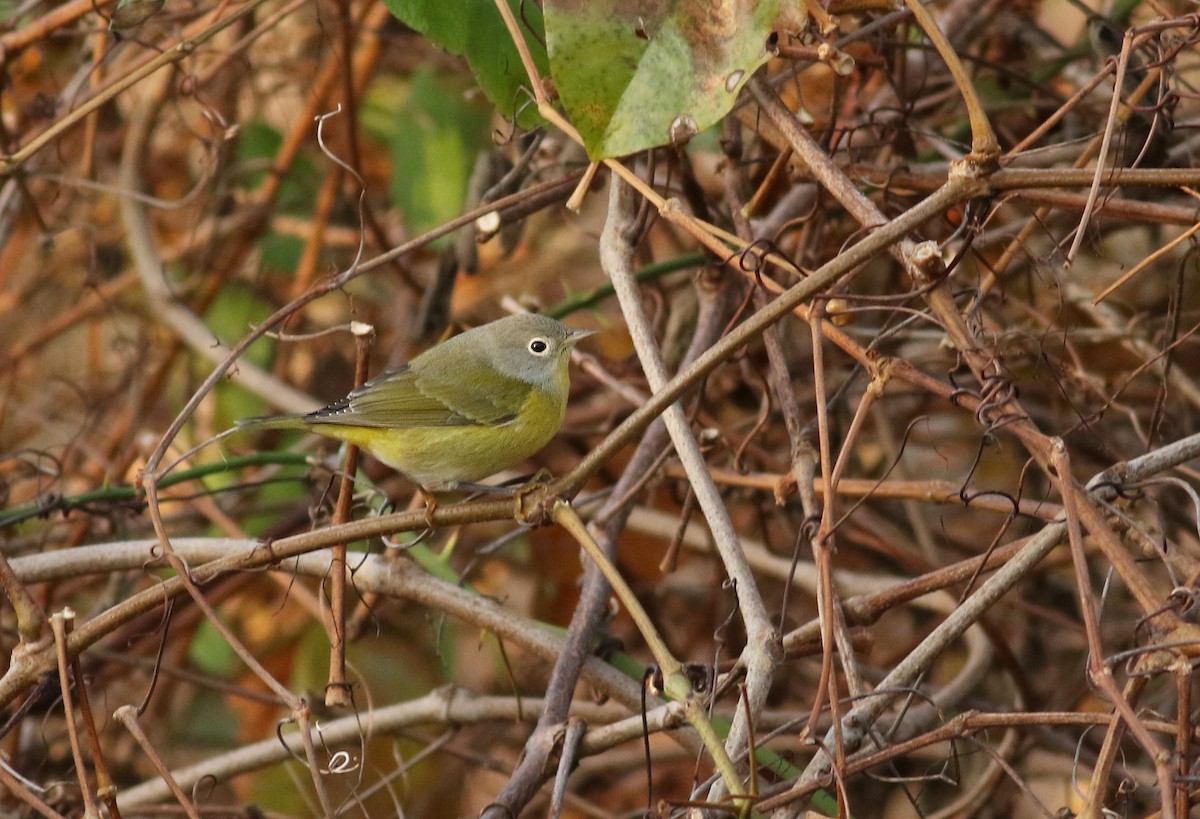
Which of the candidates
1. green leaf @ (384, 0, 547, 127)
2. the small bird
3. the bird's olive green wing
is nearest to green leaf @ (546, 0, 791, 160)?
green leaf @ (384, 0, 547, 127)

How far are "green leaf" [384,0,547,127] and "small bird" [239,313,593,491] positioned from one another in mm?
678

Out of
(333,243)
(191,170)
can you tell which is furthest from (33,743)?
(191,170)

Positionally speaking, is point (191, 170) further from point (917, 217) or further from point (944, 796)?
point (917, 217)

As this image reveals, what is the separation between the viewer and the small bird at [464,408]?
3.15 metres

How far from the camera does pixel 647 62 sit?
2205 millimetres

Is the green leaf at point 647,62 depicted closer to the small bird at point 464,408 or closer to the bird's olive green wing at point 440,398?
the small bird at point 464,408

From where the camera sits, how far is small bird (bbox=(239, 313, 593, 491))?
3.15 metres

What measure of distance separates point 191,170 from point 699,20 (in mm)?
4057

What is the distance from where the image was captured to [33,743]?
3.88 meters

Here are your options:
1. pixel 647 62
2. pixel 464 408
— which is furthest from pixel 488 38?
pixel 464 408

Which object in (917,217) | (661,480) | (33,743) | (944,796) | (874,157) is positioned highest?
(917,217)

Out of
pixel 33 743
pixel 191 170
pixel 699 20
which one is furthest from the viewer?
pixel 191 170

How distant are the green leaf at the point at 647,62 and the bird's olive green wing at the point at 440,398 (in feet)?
3.92

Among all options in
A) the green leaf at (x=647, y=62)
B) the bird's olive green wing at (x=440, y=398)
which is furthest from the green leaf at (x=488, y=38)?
the bird's olive green wing at (x=440, y=398)
